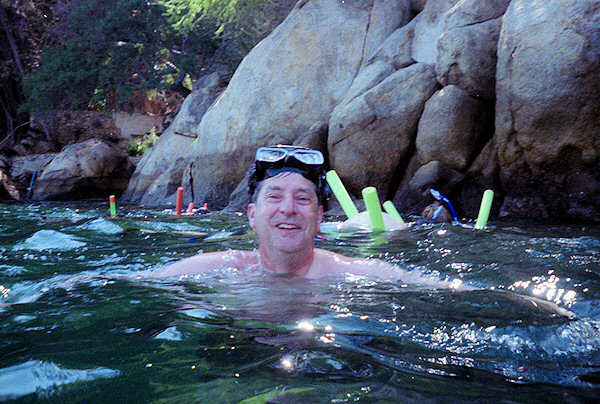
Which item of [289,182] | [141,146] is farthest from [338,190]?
[141,146]

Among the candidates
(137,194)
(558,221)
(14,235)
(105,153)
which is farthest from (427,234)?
(105,153)

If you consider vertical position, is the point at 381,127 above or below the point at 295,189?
above

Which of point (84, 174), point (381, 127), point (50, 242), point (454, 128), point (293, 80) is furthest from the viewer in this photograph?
point (84, 174)

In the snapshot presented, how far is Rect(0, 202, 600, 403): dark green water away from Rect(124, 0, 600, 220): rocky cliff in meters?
3.65

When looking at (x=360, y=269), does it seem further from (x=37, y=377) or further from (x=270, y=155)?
(x=37, y=377)

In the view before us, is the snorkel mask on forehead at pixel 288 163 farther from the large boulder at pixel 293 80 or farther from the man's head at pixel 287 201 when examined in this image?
the large boulder at pixel 293 80

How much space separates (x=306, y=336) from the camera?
226cm

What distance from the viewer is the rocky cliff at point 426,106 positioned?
748cm

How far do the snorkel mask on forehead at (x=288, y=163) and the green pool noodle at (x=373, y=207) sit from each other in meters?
2.42

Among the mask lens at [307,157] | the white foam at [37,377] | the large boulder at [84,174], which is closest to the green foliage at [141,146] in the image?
the large boulder at [84,174]

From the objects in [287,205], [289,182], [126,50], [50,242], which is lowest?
[50,242]

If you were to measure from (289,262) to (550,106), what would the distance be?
17.8 feet

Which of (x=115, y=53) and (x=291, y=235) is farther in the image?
(x=115, y=53)

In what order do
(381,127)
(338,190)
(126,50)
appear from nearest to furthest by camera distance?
(338,190) < (381,127) < (126,50)
